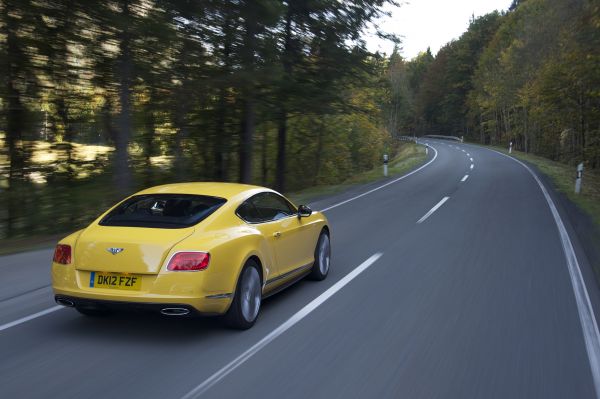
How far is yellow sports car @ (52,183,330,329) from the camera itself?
480cm

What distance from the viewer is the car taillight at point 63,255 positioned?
16.7ft

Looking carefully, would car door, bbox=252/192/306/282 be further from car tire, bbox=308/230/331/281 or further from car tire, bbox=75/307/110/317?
car tire, bbox=75/307/110/317

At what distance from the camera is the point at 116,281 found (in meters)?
4.87

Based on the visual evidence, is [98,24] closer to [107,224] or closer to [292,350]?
[107,224]

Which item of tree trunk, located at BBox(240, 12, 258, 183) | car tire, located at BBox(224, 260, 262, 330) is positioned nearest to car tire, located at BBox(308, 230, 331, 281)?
car tire, located at BBox(224, 260, 262, 330)

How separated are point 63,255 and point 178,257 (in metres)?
1.12

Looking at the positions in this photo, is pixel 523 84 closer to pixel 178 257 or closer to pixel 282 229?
pixel 282 229

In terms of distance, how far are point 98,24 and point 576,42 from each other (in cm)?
1741

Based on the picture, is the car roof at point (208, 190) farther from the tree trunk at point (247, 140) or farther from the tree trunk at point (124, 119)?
the tree trunk at point (247, 140)

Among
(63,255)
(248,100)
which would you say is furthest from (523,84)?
(63,255)

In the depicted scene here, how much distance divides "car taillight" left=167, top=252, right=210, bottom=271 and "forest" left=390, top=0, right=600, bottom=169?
579 inches

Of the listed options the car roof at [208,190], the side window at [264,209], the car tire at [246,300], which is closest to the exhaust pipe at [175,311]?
the car tire at [246,300]

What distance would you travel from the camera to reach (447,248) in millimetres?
9789

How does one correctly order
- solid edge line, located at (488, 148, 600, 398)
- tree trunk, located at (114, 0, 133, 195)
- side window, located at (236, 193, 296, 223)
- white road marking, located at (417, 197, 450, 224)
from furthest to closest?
white road marking, located at (417, 197, 450, 224), tree trunk, located at (114, 0, 133, 195), side window, located at (236, 193, 296, 223), solid edge line, located at (488, 148, 600, 398)
